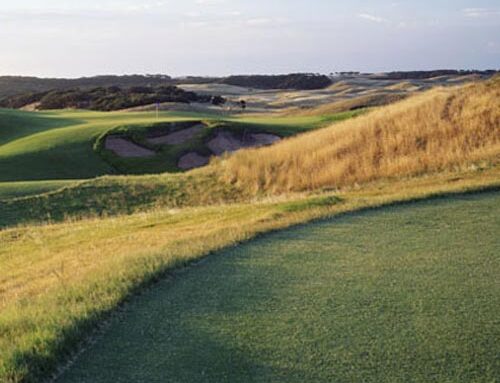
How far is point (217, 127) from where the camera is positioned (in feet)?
119

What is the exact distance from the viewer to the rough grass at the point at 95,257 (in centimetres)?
571

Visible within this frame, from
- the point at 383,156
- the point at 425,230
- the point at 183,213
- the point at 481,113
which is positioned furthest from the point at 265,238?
the point at 481,113

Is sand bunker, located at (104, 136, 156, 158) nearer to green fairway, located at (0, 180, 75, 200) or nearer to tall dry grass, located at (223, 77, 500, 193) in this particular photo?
tall dry grass, located at (223, 77, 500, 193)

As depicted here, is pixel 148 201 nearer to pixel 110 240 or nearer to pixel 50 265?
pixel 110 240

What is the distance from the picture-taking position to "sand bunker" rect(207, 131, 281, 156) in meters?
34.2

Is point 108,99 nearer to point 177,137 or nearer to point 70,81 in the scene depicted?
point 177,137

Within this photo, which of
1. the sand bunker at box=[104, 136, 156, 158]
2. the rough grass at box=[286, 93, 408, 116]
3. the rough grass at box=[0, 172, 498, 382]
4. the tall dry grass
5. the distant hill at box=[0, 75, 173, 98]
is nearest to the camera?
the rough grass at box=[0, 172, 498, 382]

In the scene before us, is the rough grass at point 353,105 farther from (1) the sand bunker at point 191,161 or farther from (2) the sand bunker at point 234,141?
(1) the sand bunker at point 191,161

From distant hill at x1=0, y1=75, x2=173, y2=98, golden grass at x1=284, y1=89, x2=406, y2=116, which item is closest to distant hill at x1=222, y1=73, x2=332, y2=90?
distant hill at x1=0, y1=75, x2=173, y2=98

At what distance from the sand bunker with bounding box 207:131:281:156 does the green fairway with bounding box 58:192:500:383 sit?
25.4 meters

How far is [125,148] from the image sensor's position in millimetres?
33656

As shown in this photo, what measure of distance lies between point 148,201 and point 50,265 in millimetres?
9550

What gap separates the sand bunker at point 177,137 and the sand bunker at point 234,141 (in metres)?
1.28

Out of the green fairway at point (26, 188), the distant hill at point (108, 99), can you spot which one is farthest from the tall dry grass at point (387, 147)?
the distant hill at point (108, 99)
